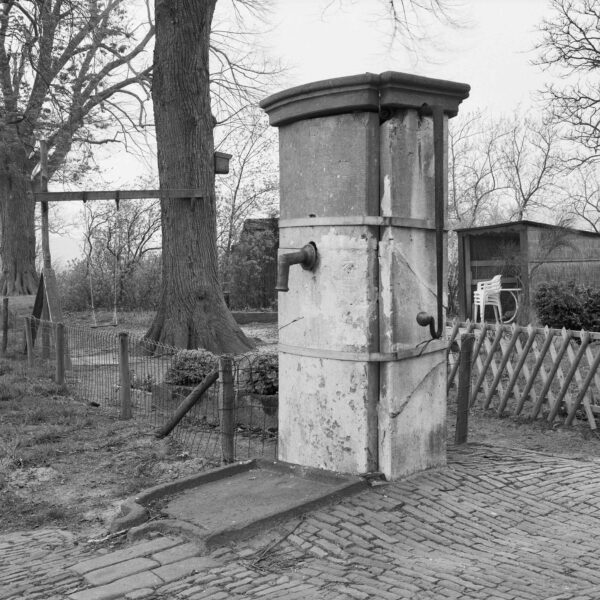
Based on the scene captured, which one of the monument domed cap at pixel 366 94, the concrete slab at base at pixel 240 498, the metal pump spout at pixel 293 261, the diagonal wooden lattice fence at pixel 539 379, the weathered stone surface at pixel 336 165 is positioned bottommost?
the concrete slab at base at pixel 240 498

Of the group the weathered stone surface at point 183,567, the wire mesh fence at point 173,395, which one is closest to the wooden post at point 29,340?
the wire mesh fence at point 173,395

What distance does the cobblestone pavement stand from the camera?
12.1 ft

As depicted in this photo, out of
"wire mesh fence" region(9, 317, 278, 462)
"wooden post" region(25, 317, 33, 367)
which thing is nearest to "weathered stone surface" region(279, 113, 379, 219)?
"wire mesh fence" region(9, 317, 278, 462)

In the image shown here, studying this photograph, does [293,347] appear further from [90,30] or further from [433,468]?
[90,30]

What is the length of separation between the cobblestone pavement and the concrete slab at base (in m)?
0.08

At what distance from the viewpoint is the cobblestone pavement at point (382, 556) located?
369 centimetres

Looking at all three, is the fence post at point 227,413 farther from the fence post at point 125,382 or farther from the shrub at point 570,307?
the shrub at point 570,307

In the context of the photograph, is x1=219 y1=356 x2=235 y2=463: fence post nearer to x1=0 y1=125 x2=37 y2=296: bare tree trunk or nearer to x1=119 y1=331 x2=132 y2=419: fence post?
x1=119 y1=331 x2=132 y2=419: fence post

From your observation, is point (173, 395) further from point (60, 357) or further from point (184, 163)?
point (184, 163)

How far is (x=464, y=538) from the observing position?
4.38 metres

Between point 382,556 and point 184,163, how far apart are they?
984 cm

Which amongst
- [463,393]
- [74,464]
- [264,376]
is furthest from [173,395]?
[463,393]

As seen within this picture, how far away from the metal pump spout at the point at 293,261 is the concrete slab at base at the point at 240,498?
136 centimetres

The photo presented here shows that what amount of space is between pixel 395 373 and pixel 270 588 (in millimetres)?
1845
